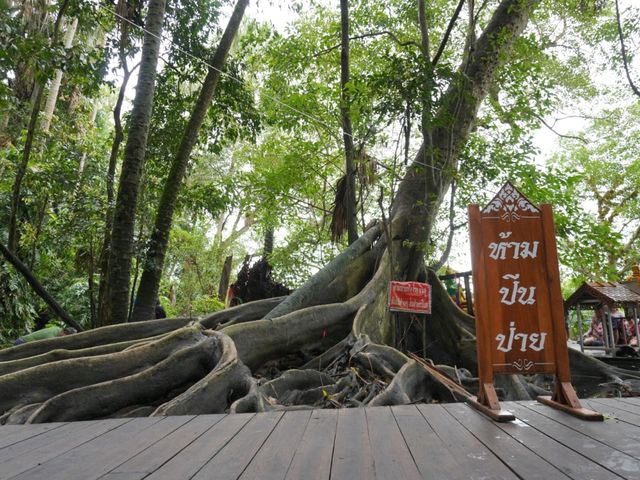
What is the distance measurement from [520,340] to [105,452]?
91.3 inches

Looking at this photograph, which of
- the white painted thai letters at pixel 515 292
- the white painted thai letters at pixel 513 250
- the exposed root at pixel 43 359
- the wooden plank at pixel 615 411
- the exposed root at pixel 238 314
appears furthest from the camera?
the exposed root at pixel 238 314

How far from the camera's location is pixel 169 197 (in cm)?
607

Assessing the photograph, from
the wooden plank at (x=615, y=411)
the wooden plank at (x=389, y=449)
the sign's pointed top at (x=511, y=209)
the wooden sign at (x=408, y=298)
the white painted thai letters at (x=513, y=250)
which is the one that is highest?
the sign's pointed top at (x=511, y=209)

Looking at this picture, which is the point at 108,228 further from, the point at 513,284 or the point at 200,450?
the point at 513,284

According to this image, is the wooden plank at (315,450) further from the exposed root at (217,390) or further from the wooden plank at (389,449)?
the exposed root at (217,390)

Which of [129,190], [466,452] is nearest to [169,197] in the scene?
[129,190]

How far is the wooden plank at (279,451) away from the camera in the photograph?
1.71 m

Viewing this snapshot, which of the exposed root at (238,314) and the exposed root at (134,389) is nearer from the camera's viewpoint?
the exposed root at (134,389)

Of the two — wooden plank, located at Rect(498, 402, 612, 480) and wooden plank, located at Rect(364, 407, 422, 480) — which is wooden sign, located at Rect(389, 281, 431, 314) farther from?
wooden plank, located at Rect(498, 402, 612, 480)

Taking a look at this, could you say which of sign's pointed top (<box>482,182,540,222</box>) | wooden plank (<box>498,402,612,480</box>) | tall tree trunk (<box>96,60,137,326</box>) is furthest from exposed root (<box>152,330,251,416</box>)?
tall tree trunk (<box>96,60,137,326</box>)

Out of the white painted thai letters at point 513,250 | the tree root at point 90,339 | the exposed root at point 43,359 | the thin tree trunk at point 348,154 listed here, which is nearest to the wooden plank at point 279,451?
the white painted thai letters at point 513,250

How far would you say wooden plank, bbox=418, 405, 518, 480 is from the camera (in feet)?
5.54

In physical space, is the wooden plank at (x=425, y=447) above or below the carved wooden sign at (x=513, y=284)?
below

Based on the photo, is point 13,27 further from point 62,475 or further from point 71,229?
point 62,475
